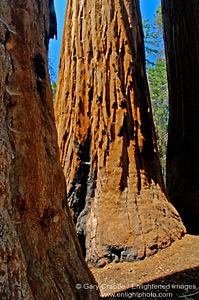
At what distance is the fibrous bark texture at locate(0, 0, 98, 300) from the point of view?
1.17 metres

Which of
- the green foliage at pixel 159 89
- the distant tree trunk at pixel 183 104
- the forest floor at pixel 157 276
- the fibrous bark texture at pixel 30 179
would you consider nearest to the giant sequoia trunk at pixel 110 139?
the forest floor at pixel 157 276

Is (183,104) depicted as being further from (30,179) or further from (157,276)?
(30,179)

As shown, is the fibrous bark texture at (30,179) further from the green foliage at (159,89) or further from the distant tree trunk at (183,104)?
the green foliage at (159,89)

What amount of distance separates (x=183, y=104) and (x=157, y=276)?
3.23m

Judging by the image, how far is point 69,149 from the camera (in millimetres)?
3389

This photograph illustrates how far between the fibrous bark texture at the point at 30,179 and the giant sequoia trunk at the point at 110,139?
1320 millimetres

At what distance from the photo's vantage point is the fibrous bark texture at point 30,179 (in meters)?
1.17

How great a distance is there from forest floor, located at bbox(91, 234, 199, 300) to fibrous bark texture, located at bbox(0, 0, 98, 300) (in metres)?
0.66

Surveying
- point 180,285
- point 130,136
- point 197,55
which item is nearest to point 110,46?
point 130,136

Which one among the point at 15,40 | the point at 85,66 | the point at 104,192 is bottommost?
the point at 104,192

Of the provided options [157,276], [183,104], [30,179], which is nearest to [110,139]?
[157,276]

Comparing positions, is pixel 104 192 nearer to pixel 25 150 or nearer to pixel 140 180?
pixel 140 180

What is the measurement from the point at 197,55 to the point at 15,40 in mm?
3739

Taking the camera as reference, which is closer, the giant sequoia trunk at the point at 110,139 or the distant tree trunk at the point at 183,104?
the giant sequoia trunk at the point at 110,139
